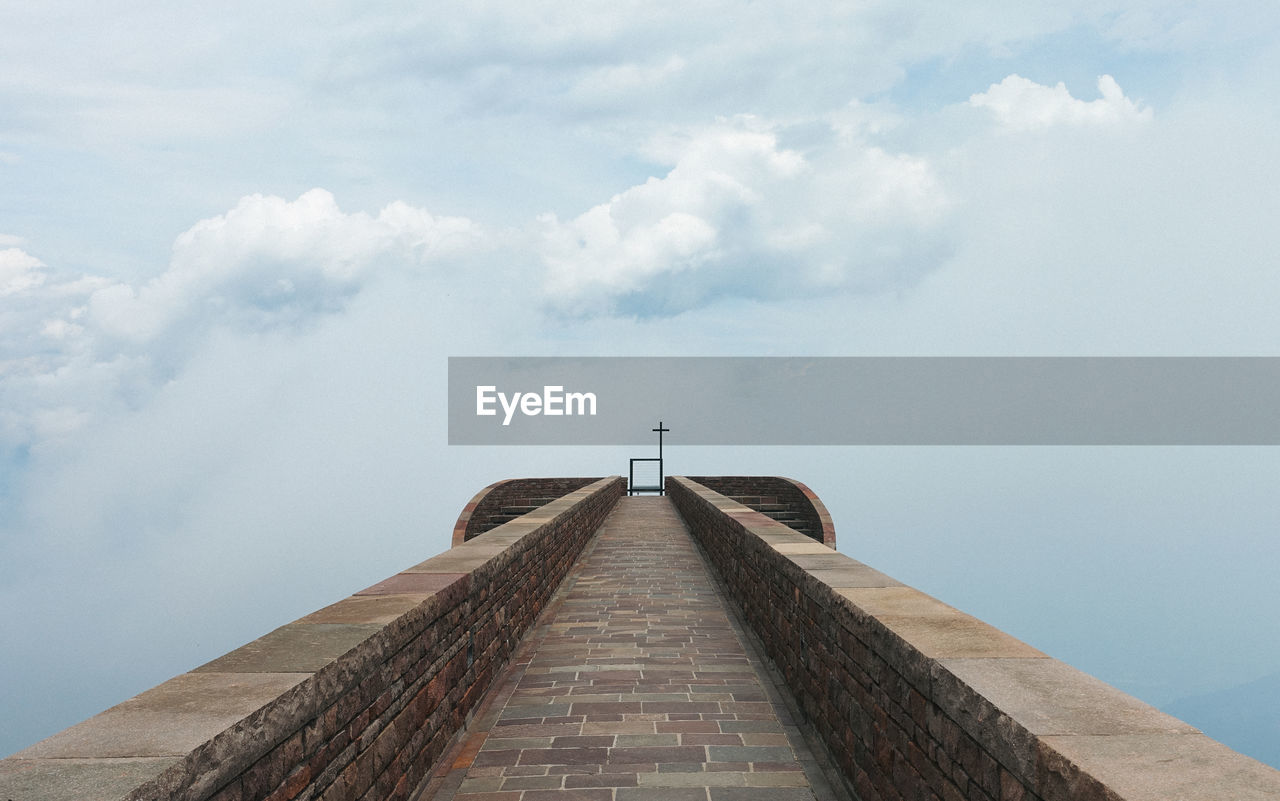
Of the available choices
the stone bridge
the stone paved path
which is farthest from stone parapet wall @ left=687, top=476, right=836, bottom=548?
the stone bridge

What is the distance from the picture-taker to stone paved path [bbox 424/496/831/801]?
3.99m

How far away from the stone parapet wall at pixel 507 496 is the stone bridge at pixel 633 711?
15592 mm

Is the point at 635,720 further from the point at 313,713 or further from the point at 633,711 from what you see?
the point at 313,713

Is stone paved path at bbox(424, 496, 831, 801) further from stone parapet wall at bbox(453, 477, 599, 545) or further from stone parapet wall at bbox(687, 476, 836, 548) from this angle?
stone parapet wall at bbox(453, 477, 599, 545)

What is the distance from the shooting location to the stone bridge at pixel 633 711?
2.20m

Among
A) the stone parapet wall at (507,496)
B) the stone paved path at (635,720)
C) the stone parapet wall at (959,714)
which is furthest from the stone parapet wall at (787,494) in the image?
the stone parapet wall at (959,714)

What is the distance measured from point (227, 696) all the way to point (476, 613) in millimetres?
2645

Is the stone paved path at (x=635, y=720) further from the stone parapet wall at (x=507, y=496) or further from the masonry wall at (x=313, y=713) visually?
the stone parapet wall at (x=507, y=496)

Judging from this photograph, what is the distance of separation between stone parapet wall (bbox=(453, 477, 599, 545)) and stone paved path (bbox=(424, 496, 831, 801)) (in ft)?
50.0

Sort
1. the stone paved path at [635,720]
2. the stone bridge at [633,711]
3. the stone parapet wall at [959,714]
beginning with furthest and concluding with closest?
the stone paved path at [635,720], the stone bridge at [633,711], the stone parapet wall at [959,714]

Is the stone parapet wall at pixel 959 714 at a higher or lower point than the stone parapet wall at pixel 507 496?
higher

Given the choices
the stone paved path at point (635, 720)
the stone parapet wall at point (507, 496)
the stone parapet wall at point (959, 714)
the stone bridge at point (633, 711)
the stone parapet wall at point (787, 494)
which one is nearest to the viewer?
the stone parapet wall at point (959, 714)

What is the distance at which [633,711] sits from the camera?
5090 mm

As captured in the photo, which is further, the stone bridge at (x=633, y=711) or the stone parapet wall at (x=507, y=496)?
the stone parapet wall at (x=507, y=496)
